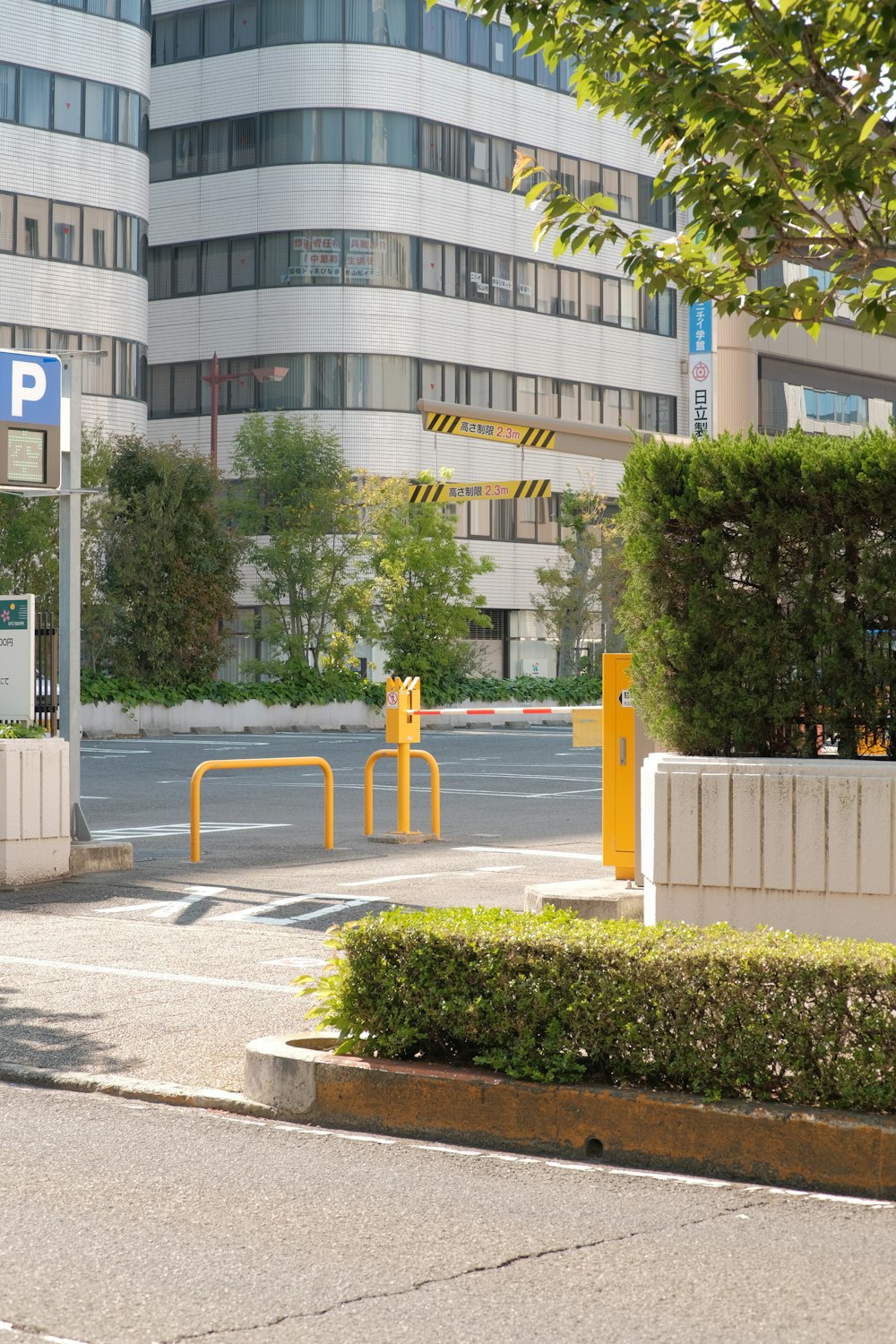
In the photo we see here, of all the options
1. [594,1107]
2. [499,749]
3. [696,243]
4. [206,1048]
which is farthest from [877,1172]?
[499,749]

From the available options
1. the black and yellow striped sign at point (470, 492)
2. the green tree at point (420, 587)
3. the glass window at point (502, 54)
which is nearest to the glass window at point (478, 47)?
the glass window at point (502, 54)

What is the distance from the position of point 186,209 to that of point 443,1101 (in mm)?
54754

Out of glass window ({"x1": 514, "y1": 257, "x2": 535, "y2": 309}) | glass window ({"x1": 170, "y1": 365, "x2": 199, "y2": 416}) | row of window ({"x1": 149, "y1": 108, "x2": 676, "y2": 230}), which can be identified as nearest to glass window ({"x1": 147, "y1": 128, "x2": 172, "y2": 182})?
row of window ({"x1": 149, "y1": 108, "x2": 676, "y2": 230})

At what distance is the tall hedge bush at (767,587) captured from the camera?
8.98 metres

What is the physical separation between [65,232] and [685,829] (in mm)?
46902

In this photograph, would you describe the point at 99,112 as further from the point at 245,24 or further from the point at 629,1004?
the point at 629,1004

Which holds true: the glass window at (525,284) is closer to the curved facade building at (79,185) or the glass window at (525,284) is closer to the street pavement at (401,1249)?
the curved facade building at (79,185)

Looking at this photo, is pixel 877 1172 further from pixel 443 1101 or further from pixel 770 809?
pixel 770 809

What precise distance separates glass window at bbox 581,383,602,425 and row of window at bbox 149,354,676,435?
31mm

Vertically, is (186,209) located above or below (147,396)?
above

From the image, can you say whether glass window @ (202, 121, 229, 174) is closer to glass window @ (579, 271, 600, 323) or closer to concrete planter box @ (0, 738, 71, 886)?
glass window @ (579, 271, 600, 323)

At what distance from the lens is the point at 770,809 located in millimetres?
8852

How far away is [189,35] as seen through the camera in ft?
190

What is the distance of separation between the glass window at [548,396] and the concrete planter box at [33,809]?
1879 inches
